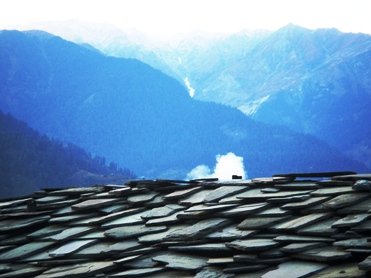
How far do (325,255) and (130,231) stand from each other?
2.77 metres

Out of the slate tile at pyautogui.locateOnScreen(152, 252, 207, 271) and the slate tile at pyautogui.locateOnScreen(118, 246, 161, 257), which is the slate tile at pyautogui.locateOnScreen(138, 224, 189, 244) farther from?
the slate tile at pyautogui.locateOnScreen(152, 252, 207, 271)

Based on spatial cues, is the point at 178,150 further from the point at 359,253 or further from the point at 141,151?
the point at 359,253

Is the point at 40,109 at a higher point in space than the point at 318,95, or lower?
higher

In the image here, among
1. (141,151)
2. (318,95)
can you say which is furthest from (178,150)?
(318,95)

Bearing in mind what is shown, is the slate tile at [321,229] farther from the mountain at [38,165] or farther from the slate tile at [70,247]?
the mountain at [38,165]

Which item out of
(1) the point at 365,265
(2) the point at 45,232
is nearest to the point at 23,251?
(2) the point at 45,232

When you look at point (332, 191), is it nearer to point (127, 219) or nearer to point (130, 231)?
point (130, 231)

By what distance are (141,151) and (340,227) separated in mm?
60479

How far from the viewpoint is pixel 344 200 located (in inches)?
227

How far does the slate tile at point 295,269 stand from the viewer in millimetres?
4797

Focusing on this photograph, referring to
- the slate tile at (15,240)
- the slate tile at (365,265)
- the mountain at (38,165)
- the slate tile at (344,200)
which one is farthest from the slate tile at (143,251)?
the mountain at (38,165)

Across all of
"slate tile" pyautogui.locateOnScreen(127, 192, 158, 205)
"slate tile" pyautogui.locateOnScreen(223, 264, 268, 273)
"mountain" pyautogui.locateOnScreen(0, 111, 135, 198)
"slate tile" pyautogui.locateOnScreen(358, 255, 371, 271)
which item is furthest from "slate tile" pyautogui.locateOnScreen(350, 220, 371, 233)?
"mountain" pyautogui.locateOnScreen(0, 111, 135, 198)

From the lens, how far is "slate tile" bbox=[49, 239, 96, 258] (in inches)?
265

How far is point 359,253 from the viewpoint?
484cm
